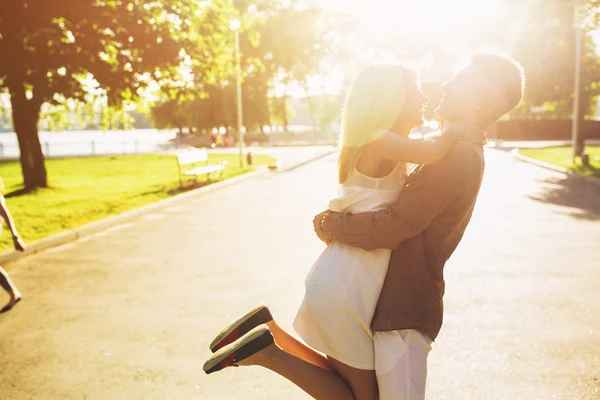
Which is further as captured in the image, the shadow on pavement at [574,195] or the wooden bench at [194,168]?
the wooden bench at [194,168]

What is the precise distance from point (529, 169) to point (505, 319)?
18.8 m

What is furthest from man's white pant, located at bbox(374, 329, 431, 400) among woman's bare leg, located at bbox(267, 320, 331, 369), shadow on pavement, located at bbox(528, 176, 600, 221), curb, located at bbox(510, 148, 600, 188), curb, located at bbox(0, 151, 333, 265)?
curb, located at bbox(510, 148, 600, 188)

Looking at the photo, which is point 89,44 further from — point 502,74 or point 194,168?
point 502,74

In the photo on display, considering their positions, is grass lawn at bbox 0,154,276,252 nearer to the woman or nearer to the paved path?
the paved path

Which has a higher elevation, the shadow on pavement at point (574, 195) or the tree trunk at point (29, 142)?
the tree trunk at point (29, 142)

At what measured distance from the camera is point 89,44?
46.7 ft

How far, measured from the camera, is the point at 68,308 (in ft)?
19.0

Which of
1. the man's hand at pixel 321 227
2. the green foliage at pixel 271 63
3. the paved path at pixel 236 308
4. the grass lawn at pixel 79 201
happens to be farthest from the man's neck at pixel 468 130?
the green foliage at pixel 271 63

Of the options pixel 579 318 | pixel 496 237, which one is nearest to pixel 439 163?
pixel 579 318

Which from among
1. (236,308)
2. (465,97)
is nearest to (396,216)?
(465,97)

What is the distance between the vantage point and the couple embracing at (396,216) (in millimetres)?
2170

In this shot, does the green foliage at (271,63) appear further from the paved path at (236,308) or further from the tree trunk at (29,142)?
the paved path at (236,308)

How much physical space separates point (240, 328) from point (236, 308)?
3073mm

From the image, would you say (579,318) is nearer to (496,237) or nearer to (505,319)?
(505,319)
